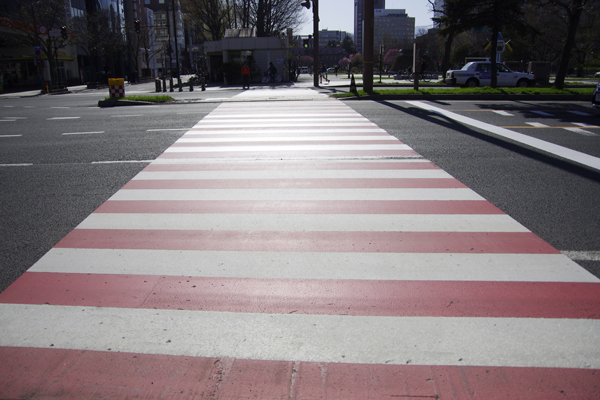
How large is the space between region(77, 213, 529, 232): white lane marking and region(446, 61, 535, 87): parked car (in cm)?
2416

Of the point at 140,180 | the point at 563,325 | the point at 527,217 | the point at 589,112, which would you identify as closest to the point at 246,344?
the point at 563,325

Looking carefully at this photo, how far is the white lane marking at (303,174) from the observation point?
6.46 meters

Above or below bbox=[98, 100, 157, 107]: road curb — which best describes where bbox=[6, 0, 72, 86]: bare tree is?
above

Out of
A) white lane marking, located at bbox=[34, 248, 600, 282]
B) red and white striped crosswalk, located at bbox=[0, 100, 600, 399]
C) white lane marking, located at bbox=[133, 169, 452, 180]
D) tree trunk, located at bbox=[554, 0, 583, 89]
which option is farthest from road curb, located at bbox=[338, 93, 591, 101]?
white lane marking, located at bbox=[34, 248, 600, 282]

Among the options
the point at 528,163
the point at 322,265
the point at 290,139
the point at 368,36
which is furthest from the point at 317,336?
the point at 368,36

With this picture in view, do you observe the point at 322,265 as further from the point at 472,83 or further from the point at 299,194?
the point at 472,83

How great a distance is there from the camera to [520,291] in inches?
128

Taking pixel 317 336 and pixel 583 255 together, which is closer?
pixel 317 336

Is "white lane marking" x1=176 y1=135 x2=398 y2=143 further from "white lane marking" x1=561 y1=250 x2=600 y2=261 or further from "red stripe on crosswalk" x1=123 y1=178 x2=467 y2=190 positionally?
"white lane marking" x1=561 y1=250 x2=600 y2=261

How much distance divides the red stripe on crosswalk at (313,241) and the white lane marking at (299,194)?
1.15m

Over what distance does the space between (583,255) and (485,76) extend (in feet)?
83.6

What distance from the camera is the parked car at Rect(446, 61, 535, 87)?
25.5 m

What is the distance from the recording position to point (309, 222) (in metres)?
4.72

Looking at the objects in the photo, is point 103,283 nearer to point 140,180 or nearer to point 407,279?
point 407,279
